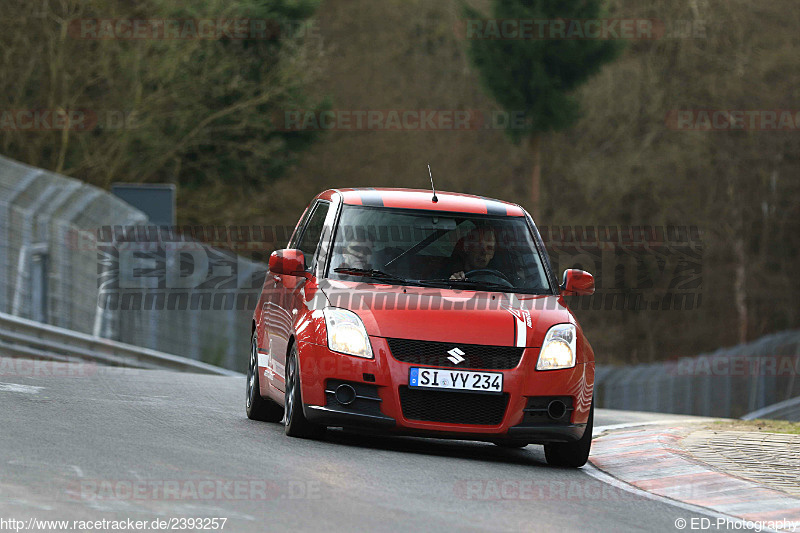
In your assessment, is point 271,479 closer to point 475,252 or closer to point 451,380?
point 451,380

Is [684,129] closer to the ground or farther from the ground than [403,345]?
farther from the ground

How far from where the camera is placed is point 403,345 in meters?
9.16

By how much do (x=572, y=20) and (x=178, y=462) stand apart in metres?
41.2

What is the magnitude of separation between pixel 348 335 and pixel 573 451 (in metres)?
1.86

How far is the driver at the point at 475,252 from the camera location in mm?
10172

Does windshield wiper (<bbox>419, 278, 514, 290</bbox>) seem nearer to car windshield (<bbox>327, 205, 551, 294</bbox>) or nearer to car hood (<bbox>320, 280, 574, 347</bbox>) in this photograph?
car windshield (<bbox>327, 205, 551, 294</bbox>)

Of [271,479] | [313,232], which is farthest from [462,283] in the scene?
[271,479]

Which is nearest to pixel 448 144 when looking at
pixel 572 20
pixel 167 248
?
pixel 572 20

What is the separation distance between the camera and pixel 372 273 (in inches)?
392

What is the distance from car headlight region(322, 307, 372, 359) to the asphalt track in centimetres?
69

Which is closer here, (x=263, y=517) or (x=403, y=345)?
(x=263, y=517)

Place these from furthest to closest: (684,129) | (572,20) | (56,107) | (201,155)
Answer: (684,129), (572,20), (201,155), (56,107)

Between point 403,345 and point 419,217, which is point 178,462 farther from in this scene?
point 419,217

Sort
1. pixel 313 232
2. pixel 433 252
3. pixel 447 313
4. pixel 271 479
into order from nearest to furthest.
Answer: pixel 271 479 < pixel 447 313 < pixel 433 252 < pixel 313 232
